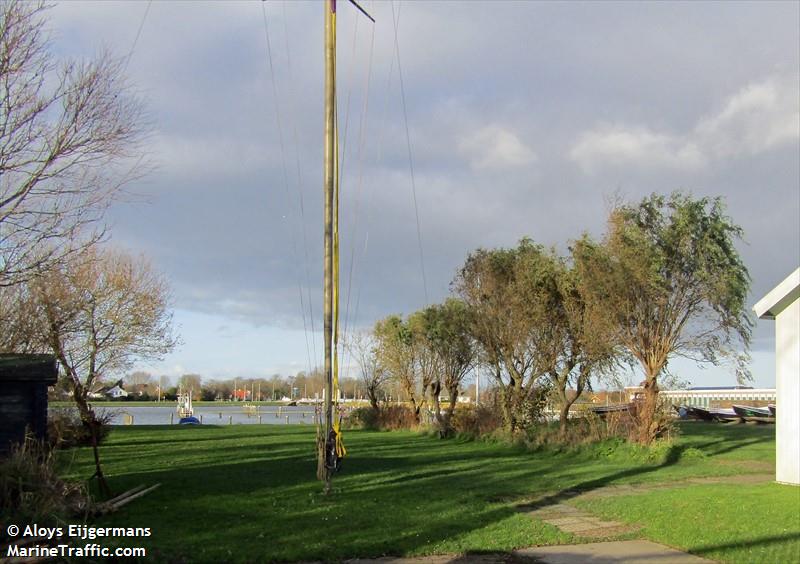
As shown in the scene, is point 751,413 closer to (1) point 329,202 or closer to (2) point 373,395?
(2) point 373,395

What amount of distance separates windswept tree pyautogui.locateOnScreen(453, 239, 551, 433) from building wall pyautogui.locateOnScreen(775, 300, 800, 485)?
9.19 metres

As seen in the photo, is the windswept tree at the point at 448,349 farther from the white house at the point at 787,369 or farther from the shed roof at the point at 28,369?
the shed roof at the point at 28,369

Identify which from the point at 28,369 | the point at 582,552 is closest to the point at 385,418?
the point at 28,369

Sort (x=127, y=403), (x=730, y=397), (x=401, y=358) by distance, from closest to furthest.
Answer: (x=401, y=358) → (x=730, y=397) → (x=127, y=403)

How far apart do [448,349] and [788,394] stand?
1647 centimetres

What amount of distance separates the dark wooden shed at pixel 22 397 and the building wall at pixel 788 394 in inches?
536

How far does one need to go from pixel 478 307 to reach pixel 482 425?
13.8ft

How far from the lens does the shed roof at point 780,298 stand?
14.9m

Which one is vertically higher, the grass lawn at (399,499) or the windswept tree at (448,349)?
the windswept tree at (448,349)

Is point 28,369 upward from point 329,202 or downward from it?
downward

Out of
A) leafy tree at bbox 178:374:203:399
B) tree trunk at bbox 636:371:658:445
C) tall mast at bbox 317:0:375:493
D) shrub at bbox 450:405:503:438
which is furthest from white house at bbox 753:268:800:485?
leafy tree at bbox 178:374:203:399

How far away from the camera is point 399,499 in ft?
40.3

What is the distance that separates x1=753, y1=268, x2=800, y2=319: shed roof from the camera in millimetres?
14914

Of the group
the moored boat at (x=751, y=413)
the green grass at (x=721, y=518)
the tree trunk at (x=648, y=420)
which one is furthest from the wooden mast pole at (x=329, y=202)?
the moored boat at (x=751, y=413)
